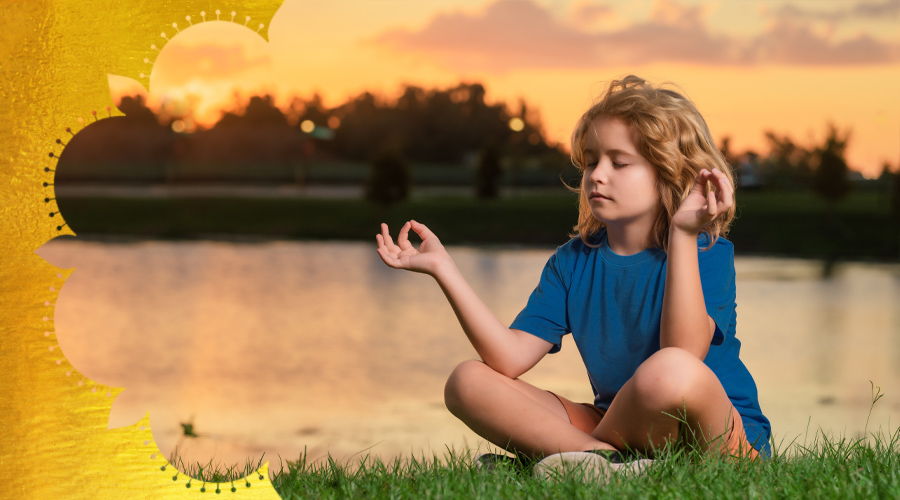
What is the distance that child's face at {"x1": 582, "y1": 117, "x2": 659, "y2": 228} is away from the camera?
90.8 inches

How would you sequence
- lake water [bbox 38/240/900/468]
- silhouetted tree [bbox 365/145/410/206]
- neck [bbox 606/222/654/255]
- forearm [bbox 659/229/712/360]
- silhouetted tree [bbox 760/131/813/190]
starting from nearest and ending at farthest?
forearm [bbox 659/229/712/360]
neck [bbox 606/222/654/255]
lake water [bbox 38/240/900/468]
silhouetted tree [bbox 365/145/410/206]
silhouetted tree [bbox 760/131/813/190]

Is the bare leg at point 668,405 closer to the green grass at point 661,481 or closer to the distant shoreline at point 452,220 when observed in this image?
the green grass at point 661,481

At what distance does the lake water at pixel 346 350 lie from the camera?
445cm

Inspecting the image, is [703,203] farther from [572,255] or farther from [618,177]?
[572,255]

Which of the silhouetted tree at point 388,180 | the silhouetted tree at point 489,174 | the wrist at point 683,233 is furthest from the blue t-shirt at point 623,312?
the silhouetted tree at point 489,174

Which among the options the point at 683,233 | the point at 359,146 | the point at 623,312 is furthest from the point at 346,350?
the point at 359,146

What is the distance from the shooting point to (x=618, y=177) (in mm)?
2312

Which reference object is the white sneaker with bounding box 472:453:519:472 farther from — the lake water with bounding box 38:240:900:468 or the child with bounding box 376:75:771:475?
the lake water with bounding box 38:240:900:468

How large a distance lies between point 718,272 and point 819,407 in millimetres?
3031

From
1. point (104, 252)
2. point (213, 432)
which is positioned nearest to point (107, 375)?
point (213, 432)

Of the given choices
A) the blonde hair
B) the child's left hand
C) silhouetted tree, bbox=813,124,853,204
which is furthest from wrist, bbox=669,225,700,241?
silhouetted tree, bbox=813,124,853,204

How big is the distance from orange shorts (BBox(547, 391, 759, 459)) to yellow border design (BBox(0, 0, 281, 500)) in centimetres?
94

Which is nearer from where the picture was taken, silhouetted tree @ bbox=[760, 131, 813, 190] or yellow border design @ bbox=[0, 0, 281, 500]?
yellow border design @ bbox=[0, 0, 281, 500]

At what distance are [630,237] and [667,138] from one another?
304 millimetres
